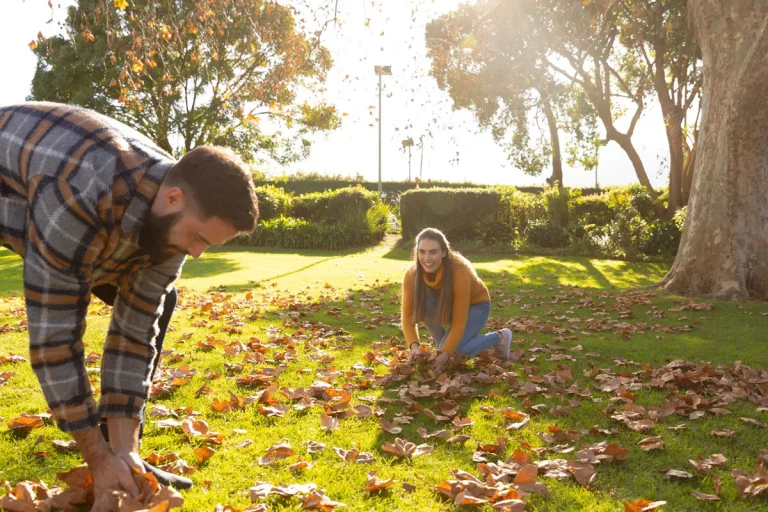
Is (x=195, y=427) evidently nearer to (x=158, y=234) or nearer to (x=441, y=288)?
(x=158, y=234)

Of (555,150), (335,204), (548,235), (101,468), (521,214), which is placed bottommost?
(101,468)

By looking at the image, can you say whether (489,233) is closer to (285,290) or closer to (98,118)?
(285,290)

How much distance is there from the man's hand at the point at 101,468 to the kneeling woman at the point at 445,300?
313 centimetres

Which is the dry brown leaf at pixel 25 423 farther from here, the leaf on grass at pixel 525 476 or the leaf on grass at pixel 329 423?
the leaf on grass at pixel 525 476

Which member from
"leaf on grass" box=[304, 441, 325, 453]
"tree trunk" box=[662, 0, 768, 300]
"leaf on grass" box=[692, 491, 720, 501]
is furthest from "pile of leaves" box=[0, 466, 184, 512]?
"tree trunk" box=[662, 0, 768, 300]

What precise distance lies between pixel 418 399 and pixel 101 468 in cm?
252

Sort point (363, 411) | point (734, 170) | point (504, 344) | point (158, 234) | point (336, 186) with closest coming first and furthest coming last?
point (158, 234) < point (363, 411) < point (504, 344) < point (734, 170) < point (336, 186)

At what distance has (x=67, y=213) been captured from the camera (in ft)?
7.18

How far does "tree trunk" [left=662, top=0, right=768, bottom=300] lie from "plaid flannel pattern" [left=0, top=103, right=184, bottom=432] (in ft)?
31.9

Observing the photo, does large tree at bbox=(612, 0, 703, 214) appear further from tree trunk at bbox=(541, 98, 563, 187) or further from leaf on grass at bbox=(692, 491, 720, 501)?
leaf on grass at bbox=(692, 491, 720, 501)

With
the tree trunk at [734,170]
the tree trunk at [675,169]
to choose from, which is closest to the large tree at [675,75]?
the tree trunk at [675,169]

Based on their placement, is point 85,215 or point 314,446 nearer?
point 85,215

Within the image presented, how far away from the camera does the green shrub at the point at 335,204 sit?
2105 cm

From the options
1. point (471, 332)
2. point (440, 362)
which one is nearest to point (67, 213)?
point (440, 362)
